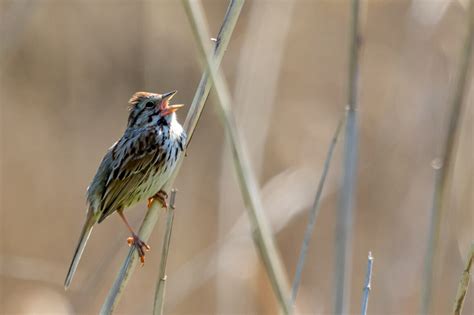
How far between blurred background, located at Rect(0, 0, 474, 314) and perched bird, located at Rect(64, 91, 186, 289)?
0.29 m

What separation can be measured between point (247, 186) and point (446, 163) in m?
0.86

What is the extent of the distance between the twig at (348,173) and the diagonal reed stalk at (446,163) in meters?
0.31

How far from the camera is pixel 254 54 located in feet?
16.4

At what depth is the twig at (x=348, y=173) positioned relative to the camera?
11.1 feet

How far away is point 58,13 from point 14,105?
3.55 ft

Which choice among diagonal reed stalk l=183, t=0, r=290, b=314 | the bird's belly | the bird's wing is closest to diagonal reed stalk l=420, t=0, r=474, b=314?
diagonal reed stalk l=183, t=0, r=290, b=314

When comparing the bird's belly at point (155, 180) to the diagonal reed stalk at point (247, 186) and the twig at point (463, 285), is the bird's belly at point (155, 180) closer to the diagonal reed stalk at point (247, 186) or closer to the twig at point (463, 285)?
the diagonal reed stalk at point (247, 186)

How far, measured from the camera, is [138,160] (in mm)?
4555

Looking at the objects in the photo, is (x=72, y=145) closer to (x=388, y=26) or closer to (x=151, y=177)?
(x=388, y=26)

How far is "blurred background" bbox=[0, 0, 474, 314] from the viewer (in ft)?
16.6

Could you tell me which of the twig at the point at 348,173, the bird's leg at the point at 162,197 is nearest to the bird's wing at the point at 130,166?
the bird's leg at the point at 162,197

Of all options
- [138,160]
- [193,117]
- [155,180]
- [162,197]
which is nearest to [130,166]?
[138,160]

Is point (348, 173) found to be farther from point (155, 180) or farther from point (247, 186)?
point (155, 180)

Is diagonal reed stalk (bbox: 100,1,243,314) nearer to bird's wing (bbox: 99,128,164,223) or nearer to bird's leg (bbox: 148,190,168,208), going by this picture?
bird's leg (bbox: 148,190,168,208)
